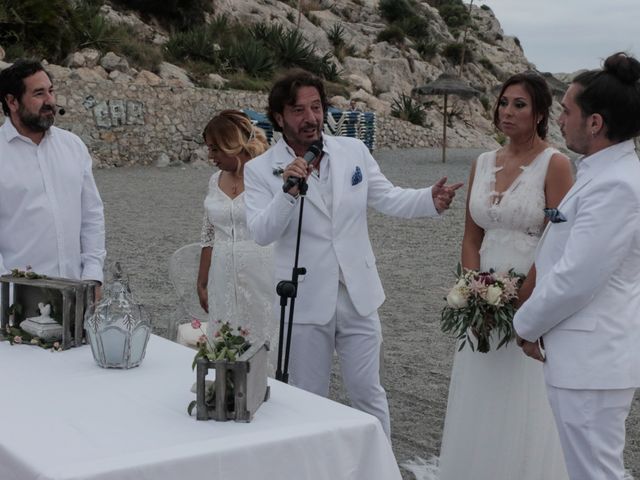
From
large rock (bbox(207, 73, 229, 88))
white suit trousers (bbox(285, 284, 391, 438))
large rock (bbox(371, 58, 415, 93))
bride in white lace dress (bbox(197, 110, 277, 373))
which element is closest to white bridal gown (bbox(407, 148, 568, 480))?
white suit trousers (bbox(285, 284, 391, 438))

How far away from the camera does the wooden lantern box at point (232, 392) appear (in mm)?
2889

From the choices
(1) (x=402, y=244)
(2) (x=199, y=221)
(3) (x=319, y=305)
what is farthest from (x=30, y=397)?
(2) (x=199, y=221)

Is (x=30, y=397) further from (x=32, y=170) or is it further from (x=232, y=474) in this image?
(x=32, y=170)

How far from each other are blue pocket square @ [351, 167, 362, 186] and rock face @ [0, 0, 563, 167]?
20.9 meters

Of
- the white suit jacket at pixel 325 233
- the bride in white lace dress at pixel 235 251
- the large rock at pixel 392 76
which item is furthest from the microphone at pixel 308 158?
the large rock at pixel 392 76

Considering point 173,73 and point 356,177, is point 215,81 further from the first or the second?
point 356,177

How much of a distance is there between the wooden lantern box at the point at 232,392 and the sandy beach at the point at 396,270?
2.43 metres

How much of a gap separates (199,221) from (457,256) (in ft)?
15.8

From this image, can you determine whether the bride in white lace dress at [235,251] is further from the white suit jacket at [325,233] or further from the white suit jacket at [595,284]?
the white suit jacket at [595,284]

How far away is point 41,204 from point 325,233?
4.97 ft

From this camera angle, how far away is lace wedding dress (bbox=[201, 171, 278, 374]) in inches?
218

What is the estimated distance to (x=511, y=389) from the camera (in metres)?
4.49

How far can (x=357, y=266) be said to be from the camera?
450 cm

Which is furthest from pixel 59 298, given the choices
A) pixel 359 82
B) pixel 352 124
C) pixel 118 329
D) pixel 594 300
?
pixel 359 82
